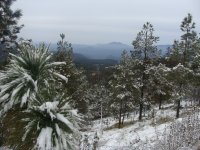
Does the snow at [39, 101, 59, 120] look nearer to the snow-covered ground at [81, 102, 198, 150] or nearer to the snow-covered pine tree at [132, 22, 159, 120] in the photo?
the snow-covered ground at [81, 102, 198, 150]

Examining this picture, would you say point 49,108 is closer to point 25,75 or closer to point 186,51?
point 25,75

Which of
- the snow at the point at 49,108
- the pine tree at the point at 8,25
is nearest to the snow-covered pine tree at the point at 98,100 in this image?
the pine tree at the point at 8,25

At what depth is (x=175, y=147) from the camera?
13148mm

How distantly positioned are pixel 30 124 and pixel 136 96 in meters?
31.7

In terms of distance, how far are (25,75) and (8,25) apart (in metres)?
13.5

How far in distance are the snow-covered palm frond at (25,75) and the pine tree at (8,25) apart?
11.4m

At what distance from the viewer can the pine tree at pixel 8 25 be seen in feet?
76.7

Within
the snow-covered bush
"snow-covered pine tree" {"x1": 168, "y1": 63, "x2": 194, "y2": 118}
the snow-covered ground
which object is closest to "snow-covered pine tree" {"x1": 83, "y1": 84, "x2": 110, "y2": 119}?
"snow-covered pine tree" {"x1": 168, "y1": 63, "x2": 194, "y2": 118}

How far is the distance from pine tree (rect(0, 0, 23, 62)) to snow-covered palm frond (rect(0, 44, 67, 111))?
11365 millimetres

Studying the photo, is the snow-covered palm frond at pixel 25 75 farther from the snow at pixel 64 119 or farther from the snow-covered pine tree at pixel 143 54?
the snow-covered pine tree at pixel 143 54

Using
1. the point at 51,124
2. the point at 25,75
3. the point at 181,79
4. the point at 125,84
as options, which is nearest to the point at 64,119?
the point at 51,124

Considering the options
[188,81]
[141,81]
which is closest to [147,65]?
[141,81]

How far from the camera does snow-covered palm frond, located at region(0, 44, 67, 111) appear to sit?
11.8 meters

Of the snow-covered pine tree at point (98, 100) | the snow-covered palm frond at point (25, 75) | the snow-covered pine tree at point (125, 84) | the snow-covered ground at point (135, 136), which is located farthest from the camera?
the snow-covered pine tree at point (98, 100)
